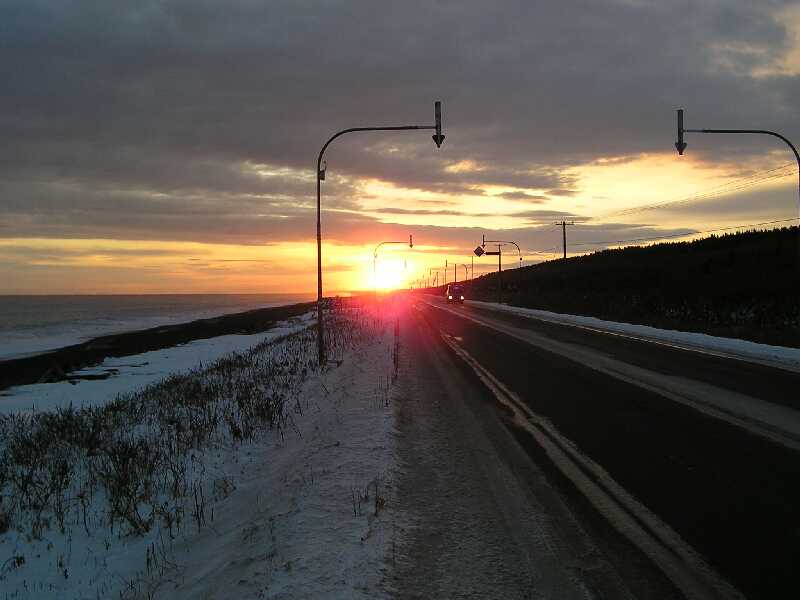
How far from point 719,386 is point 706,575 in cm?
806

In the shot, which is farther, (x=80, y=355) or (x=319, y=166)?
(x=80, y=355)

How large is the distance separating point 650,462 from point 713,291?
1478 inches

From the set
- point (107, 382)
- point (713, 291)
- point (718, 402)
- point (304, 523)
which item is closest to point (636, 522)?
point (304, 523)

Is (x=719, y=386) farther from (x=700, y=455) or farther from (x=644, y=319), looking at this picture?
(x=644, y=319)

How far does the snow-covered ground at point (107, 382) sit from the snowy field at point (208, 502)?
6907mm

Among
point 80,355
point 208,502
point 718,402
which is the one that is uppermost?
point 718,402

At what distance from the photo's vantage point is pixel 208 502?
621 cm

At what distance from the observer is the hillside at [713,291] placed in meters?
25.4

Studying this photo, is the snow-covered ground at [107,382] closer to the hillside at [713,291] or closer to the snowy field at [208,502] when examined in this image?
the snowy field at [208,502]

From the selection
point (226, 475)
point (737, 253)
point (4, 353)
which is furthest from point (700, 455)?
point (737, 253)

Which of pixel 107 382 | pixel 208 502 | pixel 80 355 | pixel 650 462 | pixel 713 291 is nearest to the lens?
pixel 650 462

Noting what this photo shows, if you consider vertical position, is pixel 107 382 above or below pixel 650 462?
below

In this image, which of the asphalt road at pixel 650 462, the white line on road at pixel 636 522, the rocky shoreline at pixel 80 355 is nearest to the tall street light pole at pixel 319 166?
the asphalt road at pixel 650 462

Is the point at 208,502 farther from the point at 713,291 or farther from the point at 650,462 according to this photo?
the point at 713,291
